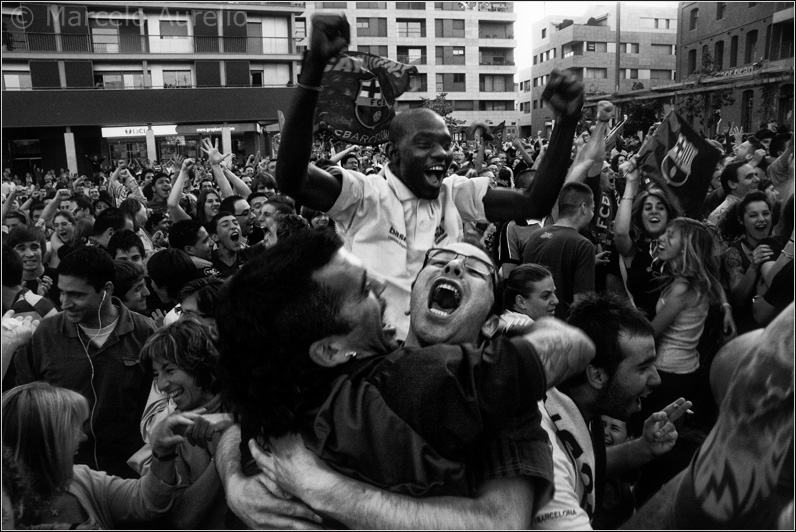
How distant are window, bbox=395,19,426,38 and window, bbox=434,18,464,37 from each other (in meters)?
1.55

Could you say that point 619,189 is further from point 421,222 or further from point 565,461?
point 565,461

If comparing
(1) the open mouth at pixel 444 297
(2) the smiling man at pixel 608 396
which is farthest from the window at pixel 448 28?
(1) the open mouth at pixel 444 297

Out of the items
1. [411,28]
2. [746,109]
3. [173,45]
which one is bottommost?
[746,109]

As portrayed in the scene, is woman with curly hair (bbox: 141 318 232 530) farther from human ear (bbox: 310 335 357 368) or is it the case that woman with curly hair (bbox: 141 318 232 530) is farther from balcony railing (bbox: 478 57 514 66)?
balcony railing (bbox: 478 57 514 66)

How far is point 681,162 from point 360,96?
1645 mm

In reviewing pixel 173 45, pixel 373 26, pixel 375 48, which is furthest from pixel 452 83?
pixel 173 45

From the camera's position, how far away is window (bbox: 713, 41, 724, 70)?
209 cm

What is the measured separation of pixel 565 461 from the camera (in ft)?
5.89

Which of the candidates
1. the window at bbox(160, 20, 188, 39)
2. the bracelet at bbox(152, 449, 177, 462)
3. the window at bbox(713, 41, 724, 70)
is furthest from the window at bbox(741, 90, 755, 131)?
the window at bbox(160, 20, 188, 39)

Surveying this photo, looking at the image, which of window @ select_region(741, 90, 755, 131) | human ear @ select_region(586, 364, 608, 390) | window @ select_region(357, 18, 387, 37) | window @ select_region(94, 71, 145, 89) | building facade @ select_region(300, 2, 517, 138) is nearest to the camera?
human ear @ select_region(586, 364, 608, 390)

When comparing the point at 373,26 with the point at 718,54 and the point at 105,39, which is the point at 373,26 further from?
the point at 718,54

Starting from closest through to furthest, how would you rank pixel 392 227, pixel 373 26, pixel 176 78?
pixel 392 227
pixel 176 78
pixel 373 26

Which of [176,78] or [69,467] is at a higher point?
[176,78]

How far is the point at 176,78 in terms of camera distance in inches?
1430
